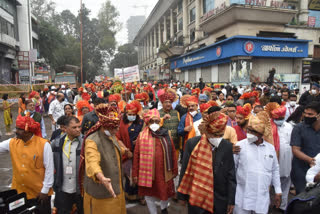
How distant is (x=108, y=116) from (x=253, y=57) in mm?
19738

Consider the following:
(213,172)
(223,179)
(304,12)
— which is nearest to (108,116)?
(213,172)

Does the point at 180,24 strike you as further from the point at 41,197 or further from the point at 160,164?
the point at 41,197

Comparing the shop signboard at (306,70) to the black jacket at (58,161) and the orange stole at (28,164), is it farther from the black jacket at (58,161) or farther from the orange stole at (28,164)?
the orange stole at (28,164)

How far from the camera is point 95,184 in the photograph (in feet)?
8.38

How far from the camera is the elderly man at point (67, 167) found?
318 centimetres

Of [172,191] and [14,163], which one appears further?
[172,191]

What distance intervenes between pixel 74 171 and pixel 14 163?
726 millimetres

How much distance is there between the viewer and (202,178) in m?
2.60

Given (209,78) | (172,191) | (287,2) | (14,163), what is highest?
(287,2)

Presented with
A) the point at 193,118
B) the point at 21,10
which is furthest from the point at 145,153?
the point at 21,10

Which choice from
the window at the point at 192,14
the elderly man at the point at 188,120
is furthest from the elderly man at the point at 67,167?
the window at the point at 192,14

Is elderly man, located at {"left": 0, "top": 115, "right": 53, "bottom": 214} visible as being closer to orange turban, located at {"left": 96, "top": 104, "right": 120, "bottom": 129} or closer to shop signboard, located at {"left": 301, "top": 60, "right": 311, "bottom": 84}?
orange turban, located at {"left": 96, "top": 104, "right": 120, "bottom": 129}

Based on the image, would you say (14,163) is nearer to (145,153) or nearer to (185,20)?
(145,153)

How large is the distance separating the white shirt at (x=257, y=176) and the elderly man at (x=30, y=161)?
2458mm
